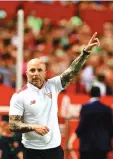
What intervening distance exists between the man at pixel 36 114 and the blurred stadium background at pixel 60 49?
2468 millimetres

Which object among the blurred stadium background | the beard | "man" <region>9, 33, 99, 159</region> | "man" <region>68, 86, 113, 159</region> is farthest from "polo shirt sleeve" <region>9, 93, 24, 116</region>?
"man" <region>68, 86, 113, 159</region>

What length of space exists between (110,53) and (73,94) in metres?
3.79

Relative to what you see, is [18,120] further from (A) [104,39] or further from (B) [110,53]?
(A) [104,39]

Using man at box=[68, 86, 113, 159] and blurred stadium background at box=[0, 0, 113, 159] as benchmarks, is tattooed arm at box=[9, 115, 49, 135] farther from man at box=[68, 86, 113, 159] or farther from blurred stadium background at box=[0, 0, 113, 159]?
man at box=[68, 86, 113, 159]

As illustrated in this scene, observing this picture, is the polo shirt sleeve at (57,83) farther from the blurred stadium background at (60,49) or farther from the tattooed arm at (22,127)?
the blurred stadium background at (60,49)

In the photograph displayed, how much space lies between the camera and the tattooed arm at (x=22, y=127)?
28.6ft

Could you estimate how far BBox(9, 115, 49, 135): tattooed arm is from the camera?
28.6ft

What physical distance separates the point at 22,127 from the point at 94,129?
4242 mm

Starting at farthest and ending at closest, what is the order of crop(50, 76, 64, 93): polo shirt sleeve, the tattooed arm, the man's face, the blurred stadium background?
the blurred stadium background, crop(50, 76, 64, 93): polo shirt sleeve, the man's face, the tattooed arm

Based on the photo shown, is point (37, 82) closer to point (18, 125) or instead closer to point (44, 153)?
point (18, 125)

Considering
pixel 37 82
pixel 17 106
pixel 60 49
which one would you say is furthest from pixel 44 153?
pixel 60 49

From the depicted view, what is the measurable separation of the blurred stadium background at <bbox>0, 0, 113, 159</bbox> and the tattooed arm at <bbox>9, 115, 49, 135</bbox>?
8.50 ft

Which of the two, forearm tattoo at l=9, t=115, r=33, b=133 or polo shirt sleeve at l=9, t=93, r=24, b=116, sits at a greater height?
polo shirt sleeve at l=9, t=93, r=24, b=116

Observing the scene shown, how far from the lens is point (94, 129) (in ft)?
43.0
